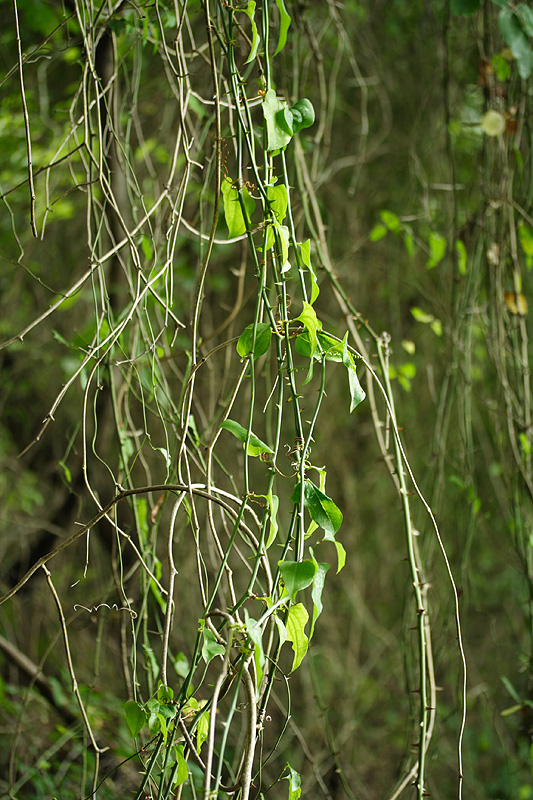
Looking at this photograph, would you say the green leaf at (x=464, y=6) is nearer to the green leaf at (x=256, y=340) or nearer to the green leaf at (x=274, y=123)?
the green leaf at (x=274, y=123)

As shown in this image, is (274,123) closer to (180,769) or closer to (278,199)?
(278,199)

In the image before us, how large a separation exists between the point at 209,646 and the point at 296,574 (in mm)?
87

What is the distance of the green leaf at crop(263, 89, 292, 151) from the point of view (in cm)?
51

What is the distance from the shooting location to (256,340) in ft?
1.72

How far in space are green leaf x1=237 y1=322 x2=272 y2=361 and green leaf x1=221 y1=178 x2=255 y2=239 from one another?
0.34ft

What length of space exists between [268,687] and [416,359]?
142cm

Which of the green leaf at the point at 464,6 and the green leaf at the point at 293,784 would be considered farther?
the green leaf at the point at 464,6

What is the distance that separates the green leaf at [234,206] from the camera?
553 millimetres

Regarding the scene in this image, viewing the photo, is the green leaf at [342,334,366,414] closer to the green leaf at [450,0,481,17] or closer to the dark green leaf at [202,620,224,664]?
the dark green leaf at [202,620,224,664]

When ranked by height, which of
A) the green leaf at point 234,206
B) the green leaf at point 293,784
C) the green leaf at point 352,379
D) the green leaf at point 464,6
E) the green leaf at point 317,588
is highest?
the green leaf at point 464,6

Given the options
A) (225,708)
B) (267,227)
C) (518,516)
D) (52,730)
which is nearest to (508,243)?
(518,516)

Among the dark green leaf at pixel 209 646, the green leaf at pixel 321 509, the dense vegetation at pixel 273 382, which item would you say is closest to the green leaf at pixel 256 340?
the dense vegetation at pixel 273 382

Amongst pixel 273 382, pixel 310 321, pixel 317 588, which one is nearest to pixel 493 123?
pixel 273 382

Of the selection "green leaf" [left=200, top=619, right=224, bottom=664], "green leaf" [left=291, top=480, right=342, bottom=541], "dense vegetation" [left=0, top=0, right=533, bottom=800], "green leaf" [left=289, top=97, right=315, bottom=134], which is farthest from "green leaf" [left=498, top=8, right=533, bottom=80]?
"green leaf" [left=200, top=619, right=224, bottom=664]
